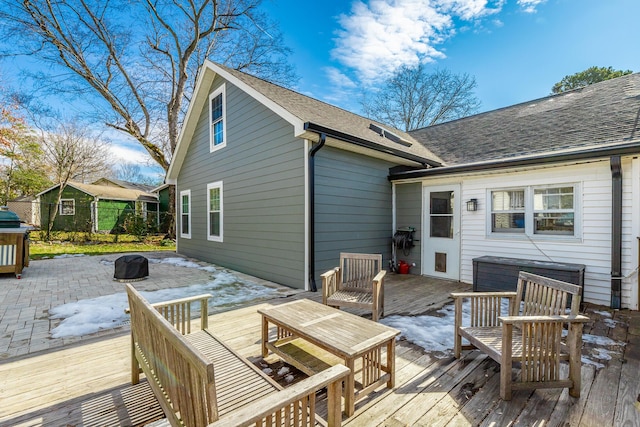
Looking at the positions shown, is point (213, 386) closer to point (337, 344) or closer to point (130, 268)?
point (337, 344)

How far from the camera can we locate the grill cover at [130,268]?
5949mm

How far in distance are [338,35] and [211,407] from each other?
1079cm

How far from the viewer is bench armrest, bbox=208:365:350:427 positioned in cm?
105

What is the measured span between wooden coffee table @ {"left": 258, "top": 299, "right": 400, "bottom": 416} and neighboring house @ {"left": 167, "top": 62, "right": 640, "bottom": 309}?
2.43 metres

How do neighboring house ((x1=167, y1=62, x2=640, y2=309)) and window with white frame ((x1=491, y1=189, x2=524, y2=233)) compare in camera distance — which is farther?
window with white frame ((x1=491, y1=189, x2=524, y2=233))

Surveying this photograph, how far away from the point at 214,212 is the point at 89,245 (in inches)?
290

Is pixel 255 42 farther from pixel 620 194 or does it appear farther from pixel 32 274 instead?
pixel 620 194

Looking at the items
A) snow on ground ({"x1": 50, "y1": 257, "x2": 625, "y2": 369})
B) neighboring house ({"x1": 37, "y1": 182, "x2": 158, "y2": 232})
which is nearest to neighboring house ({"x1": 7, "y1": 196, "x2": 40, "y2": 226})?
neighboring house ({"x1": 37, "y1": 182, "x2": 158, "y2": 232})

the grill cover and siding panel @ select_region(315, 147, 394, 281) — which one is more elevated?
siding panel @ select_region(315, 147, 394, 281)

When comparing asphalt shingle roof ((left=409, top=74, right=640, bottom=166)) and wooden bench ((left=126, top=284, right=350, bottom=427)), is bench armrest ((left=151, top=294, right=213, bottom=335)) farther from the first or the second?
asphalt shingle roof ((left=409, top=74, right=640, bottom=166))

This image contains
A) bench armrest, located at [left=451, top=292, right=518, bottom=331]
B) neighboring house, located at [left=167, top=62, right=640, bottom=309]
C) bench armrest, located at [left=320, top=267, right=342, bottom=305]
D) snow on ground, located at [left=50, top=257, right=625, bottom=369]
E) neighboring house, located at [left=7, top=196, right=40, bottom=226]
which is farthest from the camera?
neighboring house, located at [left=7, top=196, right=40, bottom=226]

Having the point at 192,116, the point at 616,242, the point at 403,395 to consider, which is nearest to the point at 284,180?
the point at 403,395

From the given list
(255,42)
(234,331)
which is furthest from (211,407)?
(255,42)

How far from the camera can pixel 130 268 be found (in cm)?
598
